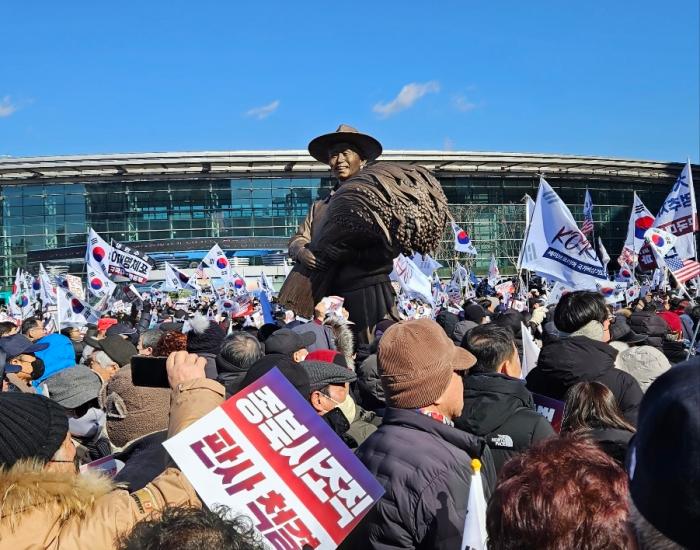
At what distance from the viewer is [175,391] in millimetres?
2482

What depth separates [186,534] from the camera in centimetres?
152

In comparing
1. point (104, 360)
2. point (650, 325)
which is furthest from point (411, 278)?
point (104, 360)

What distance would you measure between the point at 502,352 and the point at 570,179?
2141 inches

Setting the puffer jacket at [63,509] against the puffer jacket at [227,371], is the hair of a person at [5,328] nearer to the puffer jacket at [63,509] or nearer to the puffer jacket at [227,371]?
the puffer jacket at [227,371]

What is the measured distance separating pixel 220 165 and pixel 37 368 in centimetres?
4565

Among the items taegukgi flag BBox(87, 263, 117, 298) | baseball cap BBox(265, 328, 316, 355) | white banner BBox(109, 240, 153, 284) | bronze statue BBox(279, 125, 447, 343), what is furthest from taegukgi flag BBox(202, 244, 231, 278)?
baseball cap BBox(265, 328, 316, 355)

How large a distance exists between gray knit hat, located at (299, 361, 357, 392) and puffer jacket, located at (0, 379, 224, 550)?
4.97 ft

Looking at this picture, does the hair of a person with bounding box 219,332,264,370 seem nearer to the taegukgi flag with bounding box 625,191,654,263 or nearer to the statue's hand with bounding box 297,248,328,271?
the statue's hand with bounding box 297,248,328,271

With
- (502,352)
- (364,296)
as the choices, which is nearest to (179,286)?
(364,296)

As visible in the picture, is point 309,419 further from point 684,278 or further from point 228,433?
point 684,278

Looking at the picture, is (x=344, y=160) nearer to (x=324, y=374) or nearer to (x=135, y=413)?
(x=324, y=374)

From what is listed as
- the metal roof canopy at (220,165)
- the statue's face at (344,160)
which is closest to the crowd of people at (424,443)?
the statue's face at (344,160)

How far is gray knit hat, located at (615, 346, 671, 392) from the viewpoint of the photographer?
13.1 feet

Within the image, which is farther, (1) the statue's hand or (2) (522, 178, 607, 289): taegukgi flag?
(2) (522, 178, 607, 289): taegukgi flag
